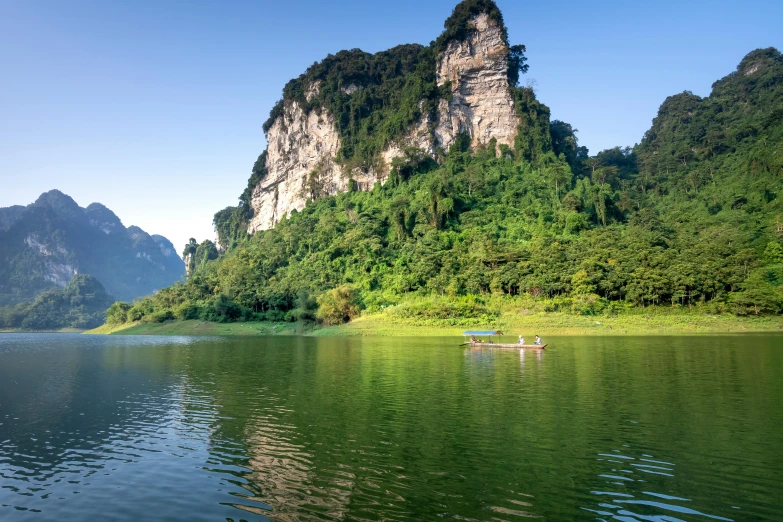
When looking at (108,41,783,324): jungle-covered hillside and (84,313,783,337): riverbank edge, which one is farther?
(108,41,783,324): jungle-covered hillside

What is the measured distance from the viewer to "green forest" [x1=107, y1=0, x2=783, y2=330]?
67188mm

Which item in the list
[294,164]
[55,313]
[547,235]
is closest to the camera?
[547,235]

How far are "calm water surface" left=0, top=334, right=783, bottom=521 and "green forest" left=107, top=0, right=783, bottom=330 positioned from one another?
42479 mm

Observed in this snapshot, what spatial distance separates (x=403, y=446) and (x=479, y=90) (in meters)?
121

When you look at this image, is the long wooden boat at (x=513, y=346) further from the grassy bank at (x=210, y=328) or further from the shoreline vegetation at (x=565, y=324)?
the grassy bank at (x=210, y=328)

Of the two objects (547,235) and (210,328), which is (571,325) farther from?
(210,328)

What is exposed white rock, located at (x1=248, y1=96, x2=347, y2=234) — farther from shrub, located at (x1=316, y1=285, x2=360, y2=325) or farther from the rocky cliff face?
shrub, located at (x1=316, y1=285, x2=360, y2=325)

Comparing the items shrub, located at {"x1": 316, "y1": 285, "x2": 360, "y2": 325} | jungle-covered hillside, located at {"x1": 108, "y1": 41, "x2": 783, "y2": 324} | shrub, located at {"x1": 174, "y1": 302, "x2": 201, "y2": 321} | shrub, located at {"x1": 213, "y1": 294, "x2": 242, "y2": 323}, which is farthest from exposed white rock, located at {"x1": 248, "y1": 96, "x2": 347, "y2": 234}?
shrub, located at {"x1": 316, "y1": 285, "x2": 360, "y2": 325}

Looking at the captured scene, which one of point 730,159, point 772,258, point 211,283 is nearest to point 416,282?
point 772,258

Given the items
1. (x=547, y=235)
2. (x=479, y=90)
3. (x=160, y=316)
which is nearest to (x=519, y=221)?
(x=547, y=235)

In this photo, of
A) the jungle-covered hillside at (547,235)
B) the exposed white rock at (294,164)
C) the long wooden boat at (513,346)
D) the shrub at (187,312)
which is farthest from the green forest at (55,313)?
the long wooden boat at (513,346)

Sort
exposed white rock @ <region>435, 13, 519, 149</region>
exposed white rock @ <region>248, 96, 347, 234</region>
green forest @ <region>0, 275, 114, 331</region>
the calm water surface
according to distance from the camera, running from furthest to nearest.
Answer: green forest @ <region>0, 275, 114, 331</region>
exposed white rock @ <region>248, 96, 347, 234</region>
exposed white rock @ <region>435, 13, 519, 149</region>
the calm water surface

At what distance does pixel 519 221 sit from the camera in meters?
96.8

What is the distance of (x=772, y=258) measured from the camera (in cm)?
6762
